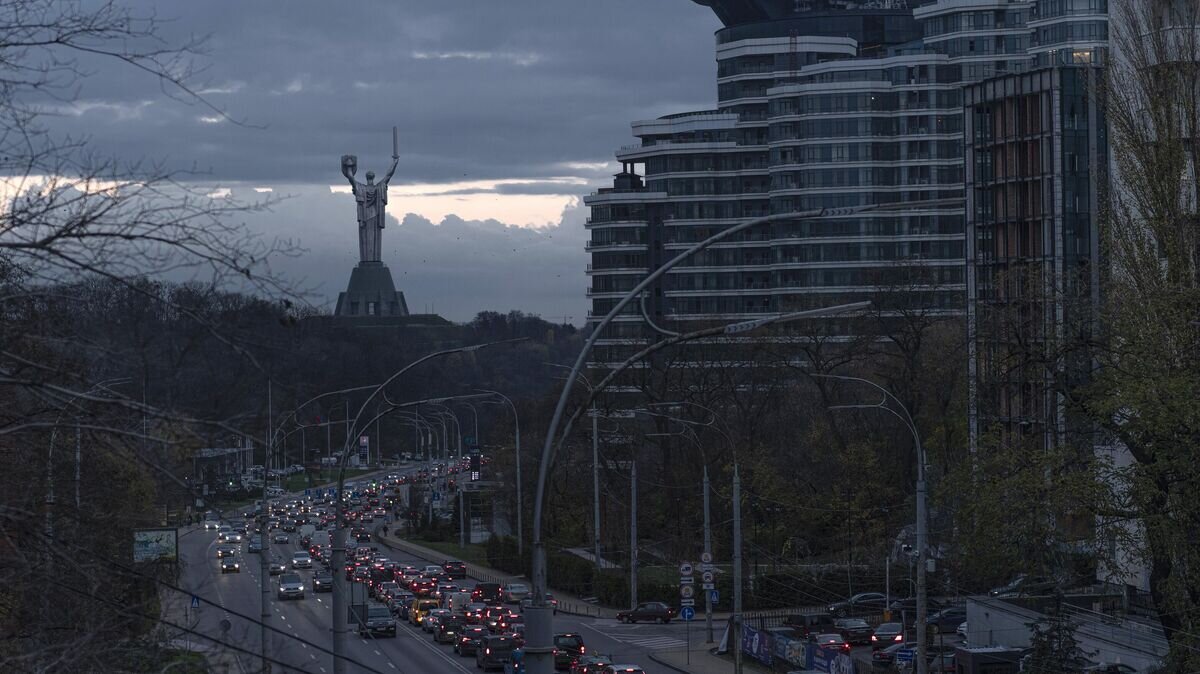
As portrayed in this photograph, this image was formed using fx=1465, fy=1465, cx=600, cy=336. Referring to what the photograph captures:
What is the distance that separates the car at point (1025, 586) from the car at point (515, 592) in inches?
771

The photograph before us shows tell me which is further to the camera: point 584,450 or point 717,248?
point 717,248

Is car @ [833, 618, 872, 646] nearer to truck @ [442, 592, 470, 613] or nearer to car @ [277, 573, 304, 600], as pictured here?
truck @ [442, 592, 470, 613]

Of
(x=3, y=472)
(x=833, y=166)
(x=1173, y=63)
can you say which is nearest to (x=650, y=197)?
(x=833, y=166)

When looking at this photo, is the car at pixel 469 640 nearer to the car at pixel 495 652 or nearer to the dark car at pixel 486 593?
the car at pixel 495 652

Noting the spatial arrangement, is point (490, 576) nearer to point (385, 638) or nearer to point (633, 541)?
point (633, 541)

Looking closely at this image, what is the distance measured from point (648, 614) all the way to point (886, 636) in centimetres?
1185

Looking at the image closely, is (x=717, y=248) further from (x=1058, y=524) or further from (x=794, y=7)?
(x=1058, y=524)

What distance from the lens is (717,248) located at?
109 meters

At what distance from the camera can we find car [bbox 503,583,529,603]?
2415 inches

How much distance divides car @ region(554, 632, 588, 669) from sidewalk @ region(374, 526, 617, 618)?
1373 cm

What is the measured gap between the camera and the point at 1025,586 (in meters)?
32.4

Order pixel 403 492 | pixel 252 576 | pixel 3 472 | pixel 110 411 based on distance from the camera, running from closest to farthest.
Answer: pixel 110 411 < pixel 3 472 < pixel 252 576 < pixel 403 492

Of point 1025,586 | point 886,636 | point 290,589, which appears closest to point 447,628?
point 290,589

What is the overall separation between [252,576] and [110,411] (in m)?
58.9
